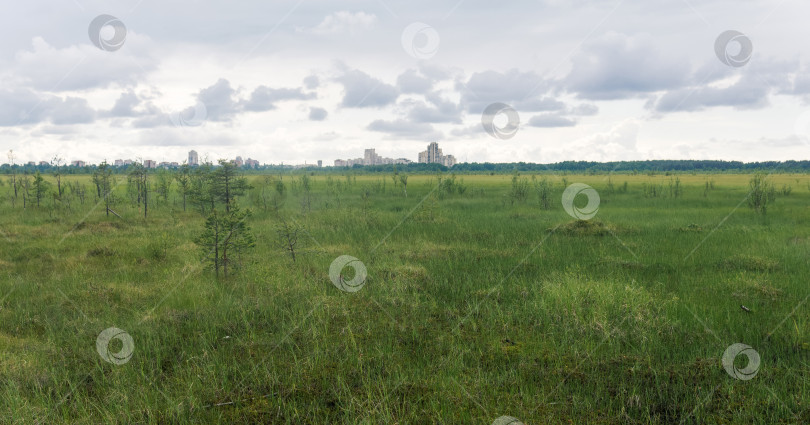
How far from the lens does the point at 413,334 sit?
6.76 metres

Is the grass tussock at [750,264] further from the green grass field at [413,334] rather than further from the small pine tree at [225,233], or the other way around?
the small pine tree at [225,233]

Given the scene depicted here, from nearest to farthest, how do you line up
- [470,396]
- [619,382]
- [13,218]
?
[470,396], [619,382], [13,218]

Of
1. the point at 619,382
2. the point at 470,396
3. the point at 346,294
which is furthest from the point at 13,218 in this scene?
the point at 619,382

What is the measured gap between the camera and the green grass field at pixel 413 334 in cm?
485

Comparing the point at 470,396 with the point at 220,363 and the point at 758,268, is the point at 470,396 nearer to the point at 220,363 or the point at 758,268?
the point at 220,363

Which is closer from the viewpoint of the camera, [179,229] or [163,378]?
[163,378]

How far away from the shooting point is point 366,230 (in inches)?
694

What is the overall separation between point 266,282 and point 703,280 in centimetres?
993

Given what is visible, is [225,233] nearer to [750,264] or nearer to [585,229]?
[585,229]

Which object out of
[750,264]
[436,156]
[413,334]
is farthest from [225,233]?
[436,156]

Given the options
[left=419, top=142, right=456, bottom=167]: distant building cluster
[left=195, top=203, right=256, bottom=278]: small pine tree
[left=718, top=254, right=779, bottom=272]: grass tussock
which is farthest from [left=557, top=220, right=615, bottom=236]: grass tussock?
[left=419, top=142, right=456, bottom=167]: distant building cluster

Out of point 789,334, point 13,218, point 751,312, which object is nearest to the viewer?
point 789,334

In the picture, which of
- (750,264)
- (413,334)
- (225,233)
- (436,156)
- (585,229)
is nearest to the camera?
(413,334)

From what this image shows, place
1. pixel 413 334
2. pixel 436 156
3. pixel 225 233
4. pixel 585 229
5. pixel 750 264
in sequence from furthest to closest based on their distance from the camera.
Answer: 1. pixel 436 156
2. pixel 585 229
3. pixel 750 264
4. pixel 225 233
5. pixel 413 334
